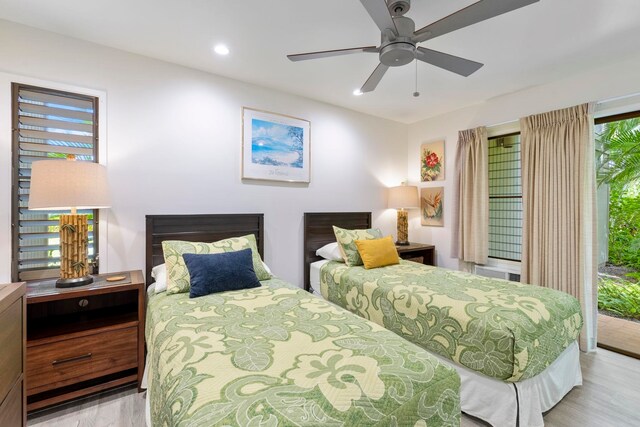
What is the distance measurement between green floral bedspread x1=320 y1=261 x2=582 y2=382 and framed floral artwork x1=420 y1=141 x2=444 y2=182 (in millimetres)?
1869

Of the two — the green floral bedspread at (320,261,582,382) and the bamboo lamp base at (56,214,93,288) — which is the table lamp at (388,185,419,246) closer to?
the green floral bedspread at (320,261,582,382)

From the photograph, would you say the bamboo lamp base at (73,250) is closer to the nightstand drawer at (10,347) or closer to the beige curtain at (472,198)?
the nightstand drawer at (10,347)

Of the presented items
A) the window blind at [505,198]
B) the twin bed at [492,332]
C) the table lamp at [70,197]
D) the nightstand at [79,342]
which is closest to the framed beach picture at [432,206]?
the window blind at [505,198]

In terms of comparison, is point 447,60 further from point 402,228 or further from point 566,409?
point 402,228

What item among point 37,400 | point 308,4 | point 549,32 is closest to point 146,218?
point 37,400

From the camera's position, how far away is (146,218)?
2551mm

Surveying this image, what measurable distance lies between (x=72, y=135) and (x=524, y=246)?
4.45m

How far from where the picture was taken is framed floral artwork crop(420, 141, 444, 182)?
4.07 metres

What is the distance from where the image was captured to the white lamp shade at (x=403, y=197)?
4.00 m

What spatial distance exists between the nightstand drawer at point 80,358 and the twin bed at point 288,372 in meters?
0.56

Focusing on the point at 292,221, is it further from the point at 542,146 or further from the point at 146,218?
the point at 542,146

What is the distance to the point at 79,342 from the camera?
192 centimetres

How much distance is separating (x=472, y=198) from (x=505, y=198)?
1.40 ft

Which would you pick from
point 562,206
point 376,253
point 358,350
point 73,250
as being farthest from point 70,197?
point 562,206
